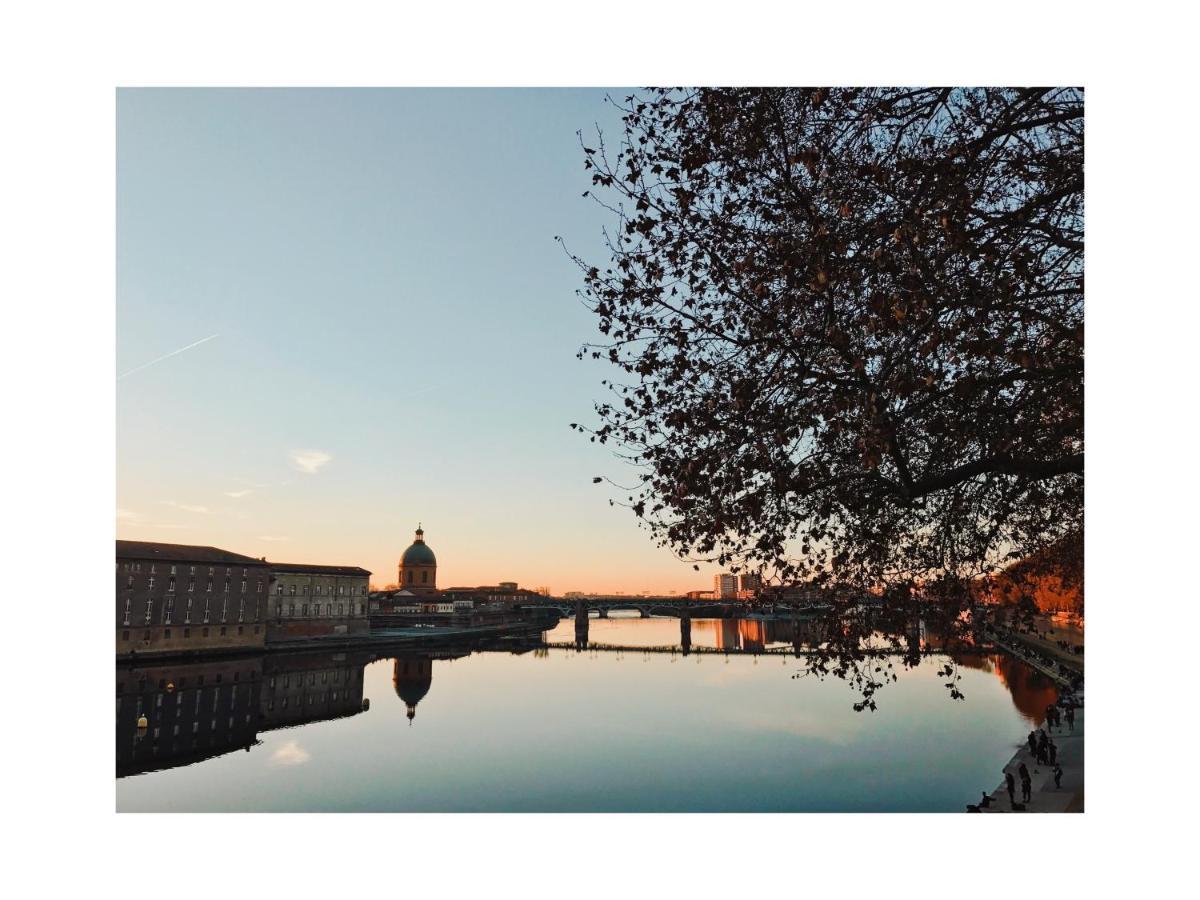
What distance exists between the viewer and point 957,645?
307 inches

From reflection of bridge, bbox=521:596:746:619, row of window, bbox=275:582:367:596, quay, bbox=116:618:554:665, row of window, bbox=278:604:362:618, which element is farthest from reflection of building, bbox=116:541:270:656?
reflection of bridge, bbox=521:596:746:619

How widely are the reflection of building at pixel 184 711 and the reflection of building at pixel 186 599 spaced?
147 centimetres

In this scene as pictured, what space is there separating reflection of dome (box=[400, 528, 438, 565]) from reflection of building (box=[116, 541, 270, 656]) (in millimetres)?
46664

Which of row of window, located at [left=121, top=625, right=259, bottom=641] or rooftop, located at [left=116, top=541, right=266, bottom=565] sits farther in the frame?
rooftop, located at [left=116, top=541, right=266, bottom=565]

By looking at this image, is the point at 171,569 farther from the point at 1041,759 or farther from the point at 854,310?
the point at 854,310

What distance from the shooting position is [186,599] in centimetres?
4350

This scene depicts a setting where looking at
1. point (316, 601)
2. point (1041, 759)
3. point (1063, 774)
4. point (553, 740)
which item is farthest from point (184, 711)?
point (1063, 774)

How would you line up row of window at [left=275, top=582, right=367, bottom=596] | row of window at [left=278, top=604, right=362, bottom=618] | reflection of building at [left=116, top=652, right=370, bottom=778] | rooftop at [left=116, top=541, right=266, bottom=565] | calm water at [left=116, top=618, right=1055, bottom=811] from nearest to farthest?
calm water at [left=116, top=618, right=1055, bottom=811]
reflection of building at [left=116, top=652, right=370, bottom=778]
rooftop at [left=116, top=541, right=266, bottom=565]
row of window at [left=275, top=582, right=367, bottom=596]
row of window at [left=278, top=604, right=362, bottom=618]

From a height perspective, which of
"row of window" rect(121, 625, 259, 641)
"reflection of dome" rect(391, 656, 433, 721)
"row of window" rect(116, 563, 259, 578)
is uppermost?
"row of window" rect(116, 563, 259, 578)

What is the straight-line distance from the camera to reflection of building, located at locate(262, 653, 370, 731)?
1431 inches

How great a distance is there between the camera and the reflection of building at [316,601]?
183ft

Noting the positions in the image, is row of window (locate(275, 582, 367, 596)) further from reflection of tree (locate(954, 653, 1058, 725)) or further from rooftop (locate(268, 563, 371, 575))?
reflection of tree (locate(954, 653, 1058, 725))
